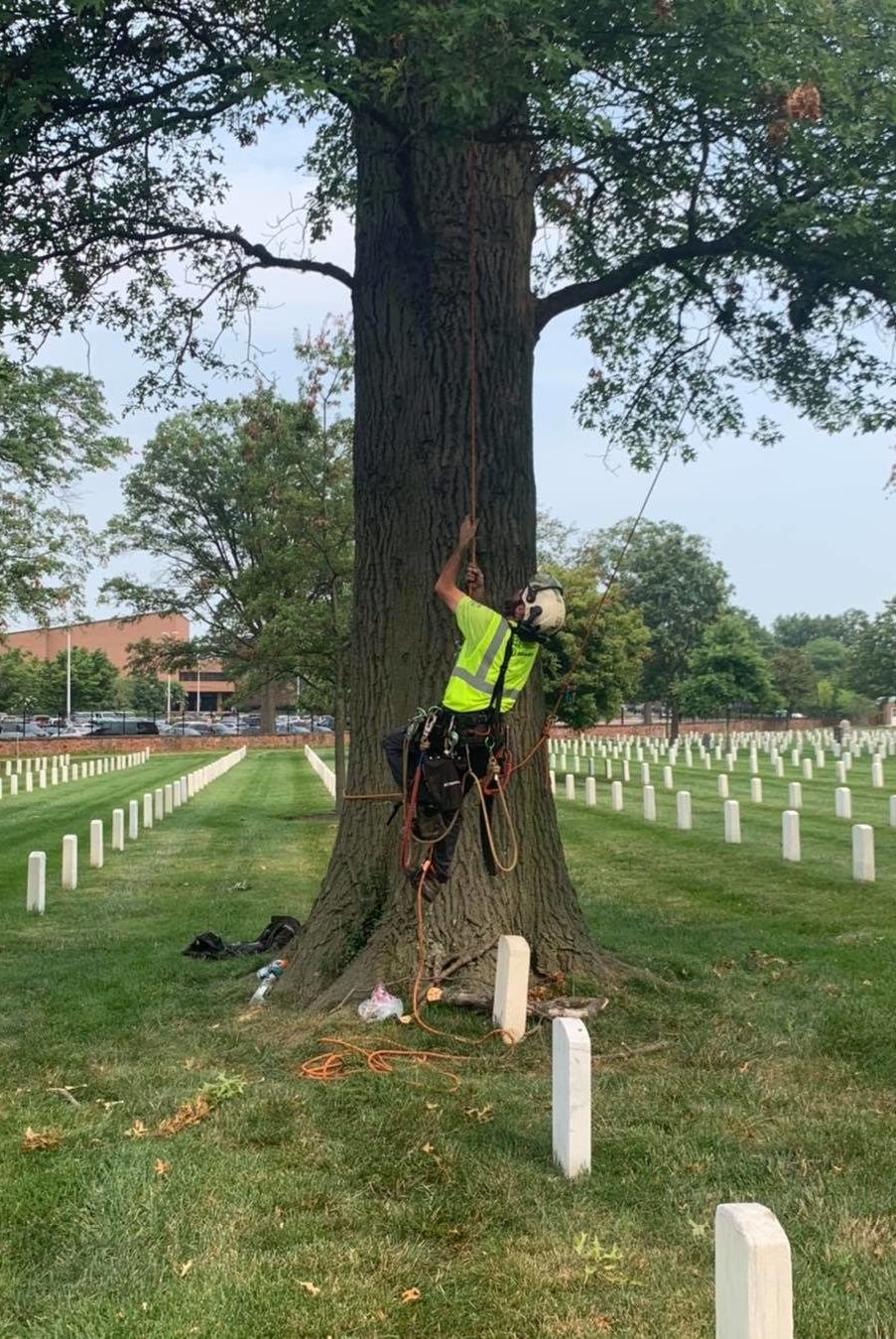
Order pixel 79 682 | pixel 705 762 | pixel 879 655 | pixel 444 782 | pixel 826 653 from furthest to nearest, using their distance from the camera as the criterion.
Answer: pixel 826 653, pixel 79 682, pixel 879 655, pixel 705 762, pixel 444 782

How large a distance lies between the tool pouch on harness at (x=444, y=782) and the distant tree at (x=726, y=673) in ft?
132

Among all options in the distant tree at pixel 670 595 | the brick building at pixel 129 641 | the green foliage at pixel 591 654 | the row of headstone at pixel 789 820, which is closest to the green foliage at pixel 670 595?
the distant tree at pixel 670 595

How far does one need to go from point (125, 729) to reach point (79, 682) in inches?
660

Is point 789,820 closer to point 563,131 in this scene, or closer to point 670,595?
point 563,131

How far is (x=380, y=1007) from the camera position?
7.06 m

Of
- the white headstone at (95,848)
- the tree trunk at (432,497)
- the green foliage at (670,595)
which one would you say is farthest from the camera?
the green foliage at (670,595)

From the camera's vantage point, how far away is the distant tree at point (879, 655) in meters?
55.1

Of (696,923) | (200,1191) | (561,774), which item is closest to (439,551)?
(200,1191)

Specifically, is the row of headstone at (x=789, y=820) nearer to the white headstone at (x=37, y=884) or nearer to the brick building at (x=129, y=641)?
the white headstone at (x=37, y=884)

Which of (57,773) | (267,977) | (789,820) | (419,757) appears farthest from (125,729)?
(419,757)

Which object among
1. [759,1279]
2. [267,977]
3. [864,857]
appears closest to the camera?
[759,1279]

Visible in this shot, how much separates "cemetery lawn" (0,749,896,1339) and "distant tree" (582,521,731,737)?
52174 millimetres

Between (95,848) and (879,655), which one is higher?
(879,655)

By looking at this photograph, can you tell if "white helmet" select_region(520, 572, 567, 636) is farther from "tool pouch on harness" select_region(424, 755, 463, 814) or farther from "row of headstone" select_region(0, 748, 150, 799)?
"row of headstone" select_region(0, 748, 150, 799)
